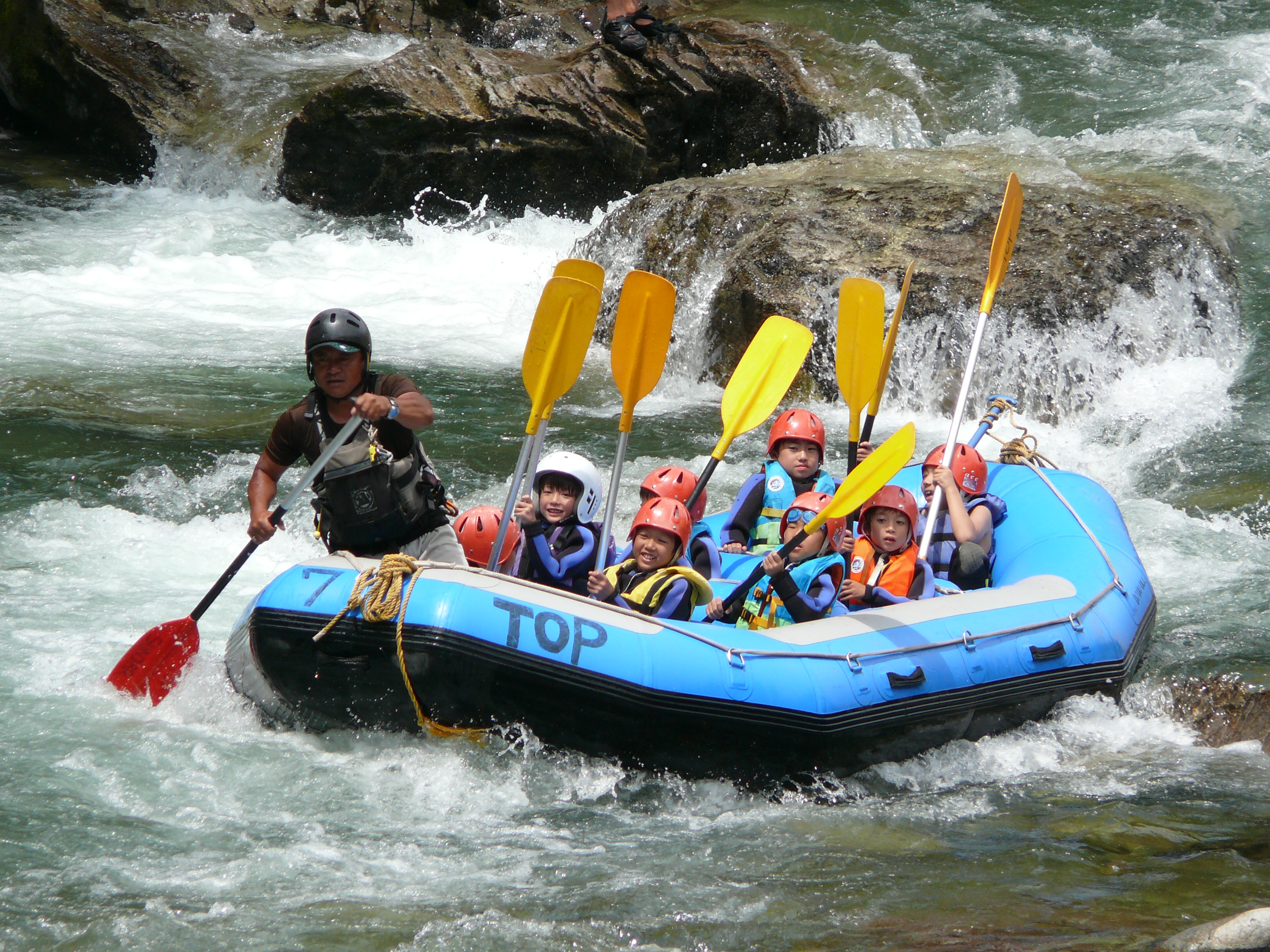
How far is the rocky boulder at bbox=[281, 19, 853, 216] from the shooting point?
1158cm

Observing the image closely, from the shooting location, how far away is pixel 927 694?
12.5 feet

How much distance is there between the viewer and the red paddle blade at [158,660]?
13.2 ft

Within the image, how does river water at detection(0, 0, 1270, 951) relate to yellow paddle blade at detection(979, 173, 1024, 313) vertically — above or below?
below

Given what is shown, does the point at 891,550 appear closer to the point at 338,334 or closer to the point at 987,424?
the point at 987,424

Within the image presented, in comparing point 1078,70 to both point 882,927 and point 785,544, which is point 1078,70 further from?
point 882,927

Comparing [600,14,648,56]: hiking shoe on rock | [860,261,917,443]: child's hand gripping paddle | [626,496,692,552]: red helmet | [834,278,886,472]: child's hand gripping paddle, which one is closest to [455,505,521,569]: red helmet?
[626,496,692,552]: red helmet

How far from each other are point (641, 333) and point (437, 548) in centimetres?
129

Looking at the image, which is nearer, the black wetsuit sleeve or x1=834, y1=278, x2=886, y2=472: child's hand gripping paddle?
the black wetsuit sleeve

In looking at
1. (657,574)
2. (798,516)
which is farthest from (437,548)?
(798,516)

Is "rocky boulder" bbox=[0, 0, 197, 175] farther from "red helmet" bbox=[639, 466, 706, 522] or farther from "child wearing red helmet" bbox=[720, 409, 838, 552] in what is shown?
"child wearing red helmet" bbox=[720, 409, 838, 552]

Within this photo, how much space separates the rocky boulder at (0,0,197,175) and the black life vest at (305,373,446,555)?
9.93m

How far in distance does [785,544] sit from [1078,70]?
1012cm

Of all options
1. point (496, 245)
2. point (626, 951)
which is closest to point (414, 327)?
point (496, 245)

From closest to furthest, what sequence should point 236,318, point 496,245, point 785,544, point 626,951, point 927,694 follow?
point 626,951 < point 927,694 < point 785,544 < point 236,318 < point 496,245
